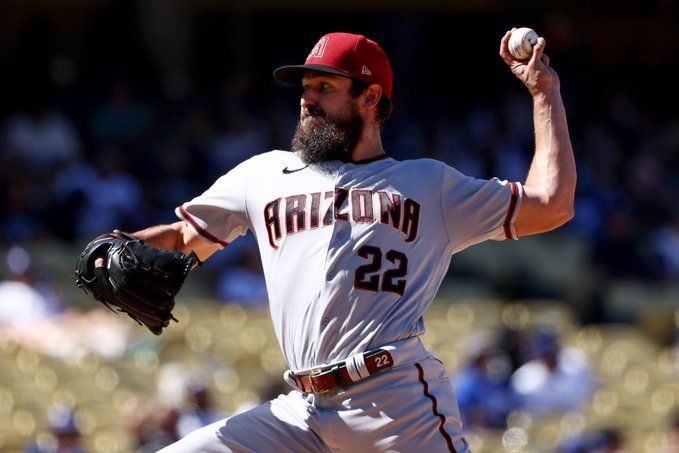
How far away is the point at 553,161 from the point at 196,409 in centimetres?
409

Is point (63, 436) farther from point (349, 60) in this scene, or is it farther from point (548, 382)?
point (349, 60)

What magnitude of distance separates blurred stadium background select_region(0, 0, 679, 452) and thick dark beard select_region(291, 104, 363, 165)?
3.54 m

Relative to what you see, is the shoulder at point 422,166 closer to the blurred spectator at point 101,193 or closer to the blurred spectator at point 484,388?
the blurred spectator at point 484,388

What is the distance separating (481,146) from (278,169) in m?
8.70

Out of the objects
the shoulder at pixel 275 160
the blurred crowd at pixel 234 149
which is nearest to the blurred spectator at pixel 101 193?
the blurred crowd at pixel 234 149

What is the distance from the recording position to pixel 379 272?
387cm

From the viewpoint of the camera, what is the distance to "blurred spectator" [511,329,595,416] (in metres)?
8.84

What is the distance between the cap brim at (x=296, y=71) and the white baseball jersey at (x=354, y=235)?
0.92 feet

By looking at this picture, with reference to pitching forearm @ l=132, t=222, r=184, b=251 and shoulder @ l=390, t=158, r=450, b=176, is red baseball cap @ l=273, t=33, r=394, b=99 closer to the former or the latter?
shoulder @ l=390, t=158, r=450, b=176

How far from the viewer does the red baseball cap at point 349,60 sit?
159 inches

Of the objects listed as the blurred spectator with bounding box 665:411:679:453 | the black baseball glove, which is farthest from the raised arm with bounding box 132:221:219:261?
the blurred spectator with bounding box 665:411:679:453

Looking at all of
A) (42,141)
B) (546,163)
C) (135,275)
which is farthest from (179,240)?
(42,141)

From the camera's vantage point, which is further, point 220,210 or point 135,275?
point 220,210

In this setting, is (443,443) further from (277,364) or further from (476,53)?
(476,53)
